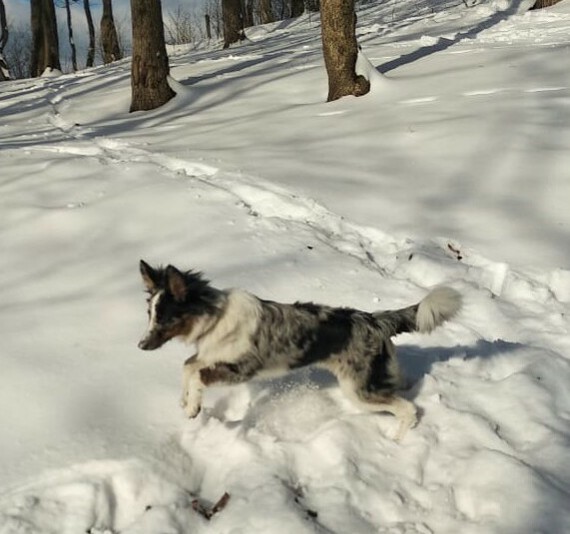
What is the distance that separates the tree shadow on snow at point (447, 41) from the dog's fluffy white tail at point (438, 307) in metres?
9.00

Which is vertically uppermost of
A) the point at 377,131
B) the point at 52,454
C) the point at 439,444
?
the point at 377,131

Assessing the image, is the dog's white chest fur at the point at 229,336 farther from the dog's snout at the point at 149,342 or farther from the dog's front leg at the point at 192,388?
the dog's snout at the point at 149,342

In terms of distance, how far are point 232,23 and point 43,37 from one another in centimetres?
800

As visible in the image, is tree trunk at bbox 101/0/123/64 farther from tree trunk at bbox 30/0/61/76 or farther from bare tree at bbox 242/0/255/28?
bare tree at bbox 242/0/255/28

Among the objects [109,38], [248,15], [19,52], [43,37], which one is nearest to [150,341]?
[43,37]

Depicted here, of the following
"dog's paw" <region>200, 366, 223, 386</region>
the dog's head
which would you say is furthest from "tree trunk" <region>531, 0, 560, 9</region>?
"dog's paw" <region>200, 366, 223, 386</region>

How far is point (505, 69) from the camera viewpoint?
34.5 ft

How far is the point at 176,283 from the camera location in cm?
319

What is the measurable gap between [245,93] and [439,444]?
989cm

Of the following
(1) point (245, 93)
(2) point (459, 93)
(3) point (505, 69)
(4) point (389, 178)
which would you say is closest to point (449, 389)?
(4) point (389, 178)

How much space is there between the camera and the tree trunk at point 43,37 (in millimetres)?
23953

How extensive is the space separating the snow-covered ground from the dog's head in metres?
0.55

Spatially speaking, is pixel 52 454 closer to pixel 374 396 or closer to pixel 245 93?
pixel 374 396

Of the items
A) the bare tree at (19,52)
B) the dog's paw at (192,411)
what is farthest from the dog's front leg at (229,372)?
the bare tree at (19,52)
